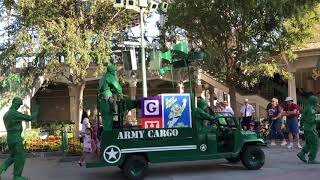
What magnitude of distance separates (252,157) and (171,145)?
212 centimetres

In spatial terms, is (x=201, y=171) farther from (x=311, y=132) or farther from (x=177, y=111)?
(x=311, y=132)

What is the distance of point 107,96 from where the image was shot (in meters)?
12.1

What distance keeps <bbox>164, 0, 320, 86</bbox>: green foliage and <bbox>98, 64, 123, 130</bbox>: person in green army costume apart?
7.71 m

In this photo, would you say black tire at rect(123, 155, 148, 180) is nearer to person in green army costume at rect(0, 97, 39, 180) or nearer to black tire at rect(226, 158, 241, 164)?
person in green army costume at rect(0, 97, 39, 180)

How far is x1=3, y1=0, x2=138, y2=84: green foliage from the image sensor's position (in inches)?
718

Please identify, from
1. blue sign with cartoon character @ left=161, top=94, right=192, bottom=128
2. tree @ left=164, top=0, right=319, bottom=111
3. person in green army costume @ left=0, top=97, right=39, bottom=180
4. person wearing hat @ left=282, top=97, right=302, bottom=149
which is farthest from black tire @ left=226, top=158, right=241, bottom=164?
tree @ left=164, top=0, right=319, bottom=111

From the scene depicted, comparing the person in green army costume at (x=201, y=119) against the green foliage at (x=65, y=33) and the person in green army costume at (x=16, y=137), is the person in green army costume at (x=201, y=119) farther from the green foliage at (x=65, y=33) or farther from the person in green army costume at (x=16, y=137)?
the green foliage at (x=65, y=33)

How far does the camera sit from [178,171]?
1317 cm

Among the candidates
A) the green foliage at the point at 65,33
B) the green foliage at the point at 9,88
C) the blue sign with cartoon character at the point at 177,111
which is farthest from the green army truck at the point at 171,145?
the green foliage at the point at 9,88

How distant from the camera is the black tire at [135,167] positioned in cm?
1197

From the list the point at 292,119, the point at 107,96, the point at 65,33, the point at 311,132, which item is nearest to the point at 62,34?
the point at 65,33

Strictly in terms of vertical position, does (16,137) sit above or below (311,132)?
above

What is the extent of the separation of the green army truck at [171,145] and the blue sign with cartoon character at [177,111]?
16 centimetres

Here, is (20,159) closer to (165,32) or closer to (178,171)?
(178,171)
